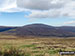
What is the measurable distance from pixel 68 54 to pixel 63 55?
1.10 meters

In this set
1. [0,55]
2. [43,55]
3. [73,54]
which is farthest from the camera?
[73,54]

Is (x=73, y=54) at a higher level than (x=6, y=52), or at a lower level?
lower

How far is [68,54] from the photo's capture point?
18766 millimetres

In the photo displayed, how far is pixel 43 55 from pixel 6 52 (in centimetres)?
483

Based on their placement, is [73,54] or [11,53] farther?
[73,54]

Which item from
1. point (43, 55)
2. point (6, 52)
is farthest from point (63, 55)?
point (6, 52)

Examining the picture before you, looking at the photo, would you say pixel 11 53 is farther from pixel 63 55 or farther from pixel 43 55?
pixel 63 55

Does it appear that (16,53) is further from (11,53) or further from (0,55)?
(0,55)

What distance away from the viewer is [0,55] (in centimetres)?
1597

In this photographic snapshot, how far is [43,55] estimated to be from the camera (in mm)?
17375

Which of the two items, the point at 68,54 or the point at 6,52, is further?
the point at 68,54

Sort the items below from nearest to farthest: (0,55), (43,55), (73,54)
Answer: 1. (0,55)
2. (43,55)
3. (73,54)

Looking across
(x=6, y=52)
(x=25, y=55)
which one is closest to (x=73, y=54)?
(x=25, y=55)

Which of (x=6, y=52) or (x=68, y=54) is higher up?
(x=6, y=52)
